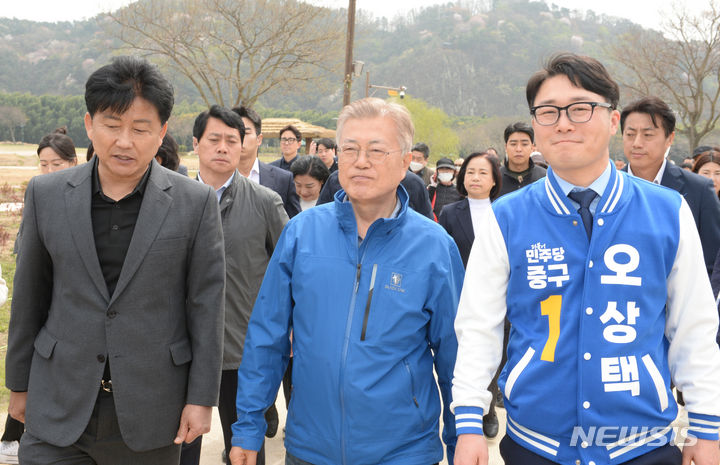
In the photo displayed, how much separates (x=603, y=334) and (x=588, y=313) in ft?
0.25

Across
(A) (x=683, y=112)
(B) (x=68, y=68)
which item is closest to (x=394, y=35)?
(B) (x=68, y=68)

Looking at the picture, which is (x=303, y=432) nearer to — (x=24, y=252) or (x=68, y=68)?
(x=24, y=252)

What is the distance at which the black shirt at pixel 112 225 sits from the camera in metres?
2.24

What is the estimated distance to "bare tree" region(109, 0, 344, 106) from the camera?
2195 centimetres

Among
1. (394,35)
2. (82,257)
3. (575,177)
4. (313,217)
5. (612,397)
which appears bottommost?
(612,397)

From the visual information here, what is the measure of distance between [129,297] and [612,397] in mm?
1704

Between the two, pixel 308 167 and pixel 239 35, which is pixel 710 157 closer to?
pixel 308 167

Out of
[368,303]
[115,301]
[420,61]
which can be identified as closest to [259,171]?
[115,301]

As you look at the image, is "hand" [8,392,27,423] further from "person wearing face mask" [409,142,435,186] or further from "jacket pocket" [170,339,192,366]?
"person wearing face mask" [409,142,435,186]

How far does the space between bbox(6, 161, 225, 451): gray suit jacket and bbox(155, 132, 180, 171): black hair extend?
158 cm

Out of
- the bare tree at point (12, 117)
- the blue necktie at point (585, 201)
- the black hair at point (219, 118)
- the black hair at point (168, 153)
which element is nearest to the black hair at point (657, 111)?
the blue necktie at point (585, 201)

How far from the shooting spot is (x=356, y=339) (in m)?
2.05

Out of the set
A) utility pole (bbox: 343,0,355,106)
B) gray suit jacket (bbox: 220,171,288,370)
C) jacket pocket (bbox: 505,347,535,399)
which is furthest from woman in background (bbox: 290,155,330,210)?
utility pole (bbox: 343,0,355,106)

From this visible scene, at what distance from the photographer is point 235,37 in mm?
23062
